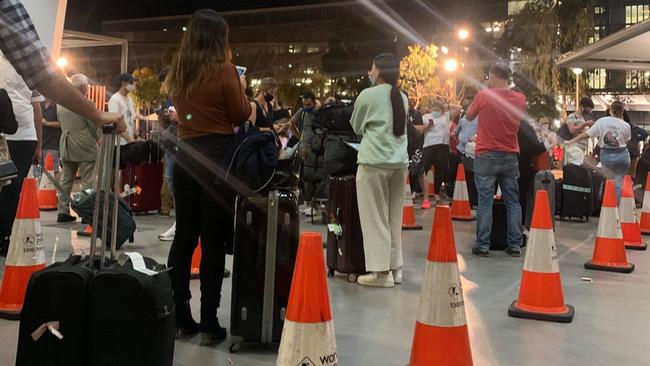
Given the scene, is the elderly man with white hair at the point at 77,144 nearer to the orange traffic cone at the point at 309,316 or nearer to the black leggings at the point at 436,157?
the black leggings at the point at 436,157

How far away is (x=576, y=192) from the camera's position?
9609mm

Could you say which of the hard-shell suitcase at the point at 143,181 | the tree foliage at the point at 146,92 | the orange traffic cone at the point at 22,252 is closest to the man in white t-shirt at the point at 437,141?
the hard-shell suitcase at the point at 143,181

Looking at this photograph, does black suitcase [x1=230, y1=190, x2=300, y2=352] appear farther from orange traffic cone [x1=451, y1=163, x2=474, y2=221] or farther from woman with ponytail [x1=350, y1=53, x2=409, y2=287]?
orange traffic cone [x1=451, y1=163, x2=474, y2=221]

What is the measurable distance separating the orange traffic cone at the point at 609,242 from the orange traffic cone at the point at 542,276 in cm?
189

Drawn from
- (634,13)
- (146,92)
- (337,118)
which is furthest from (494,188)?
(634,13)

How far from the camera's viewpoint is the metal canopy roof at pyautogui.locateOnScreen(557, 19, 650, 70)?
8.31 m

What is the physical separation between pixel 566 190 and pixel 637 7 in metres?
102

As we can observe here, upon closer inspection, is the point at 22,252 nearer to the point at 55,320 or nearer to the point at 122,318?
the point at 55,320

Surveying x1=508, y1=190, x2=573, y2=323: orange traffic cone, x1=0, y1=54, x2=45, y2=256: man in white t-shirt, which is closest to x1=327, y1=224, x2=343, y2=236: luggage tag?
x1=508, y1=190, x2=573, y2=323: orange traffic cone

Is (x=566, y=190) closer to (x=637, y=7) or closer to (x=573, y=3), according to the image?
(x=573, y=3)

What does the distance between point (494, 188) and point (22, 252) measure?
442cm

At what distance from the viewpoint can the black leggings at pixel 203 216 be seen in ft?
11.4

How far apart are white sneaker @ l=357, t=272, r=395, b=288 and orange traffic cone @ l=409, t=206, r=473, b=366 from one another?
211 cm

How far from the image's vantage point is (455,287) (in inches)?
118
